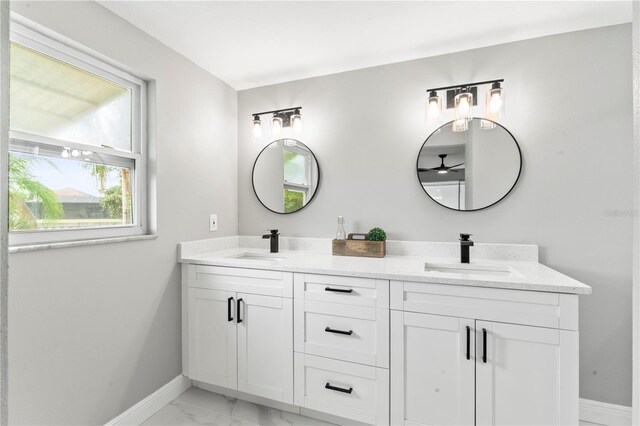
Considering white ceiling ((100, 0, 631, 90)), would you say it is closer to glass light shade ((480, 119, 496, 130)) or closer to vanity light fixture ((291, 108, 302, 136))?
vanity light fixture ((291, 108, 302, 136))

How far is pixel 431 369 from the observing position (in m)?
1.59

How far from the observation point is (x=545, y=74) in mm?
1977

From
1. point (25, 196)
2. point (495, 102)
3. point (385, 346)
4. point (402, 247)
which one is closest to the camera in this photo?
point (25, 196)

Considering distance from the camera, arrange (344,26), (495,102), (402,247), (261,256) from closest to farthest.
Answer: (344,26) < (495,102) < (402,247) < (261,256)

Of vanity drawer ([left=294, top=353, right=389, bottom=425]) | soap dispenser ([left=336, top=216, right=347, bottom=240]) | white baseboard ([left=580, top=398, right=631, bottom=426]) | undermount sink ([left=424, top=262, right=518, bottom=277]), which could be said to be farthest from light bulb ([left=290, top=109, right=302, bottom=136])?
white baseboard ([left=580, top=398, right=631, bottom=426])

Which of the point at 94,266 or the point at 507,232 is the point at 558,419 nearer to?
the point at 507,232

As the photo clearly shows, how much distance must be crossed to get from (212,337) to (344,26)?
2.11 meters

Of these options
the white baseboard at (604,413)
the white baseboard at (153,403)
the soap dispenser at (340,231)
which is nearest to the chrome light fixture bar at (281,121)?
the soap dispenser at (340,231)

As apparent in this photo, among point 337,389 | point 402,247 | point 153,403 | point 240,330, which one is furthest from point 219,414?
point 402,247

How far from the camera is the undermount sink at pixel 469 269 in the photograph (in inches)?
73.6

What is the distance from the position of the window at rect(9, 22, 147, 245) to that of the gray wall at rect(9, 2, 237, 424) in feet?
0.36

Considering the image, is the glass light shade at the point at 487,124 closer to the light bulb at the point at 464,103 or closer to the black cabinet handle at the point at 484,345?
the light bulb at the point at 464,103

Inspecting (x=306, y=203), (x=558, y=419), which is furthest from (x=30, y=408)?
(x=558, y=419)

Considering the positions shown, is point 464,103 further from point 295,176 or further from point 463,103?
point 295,176
